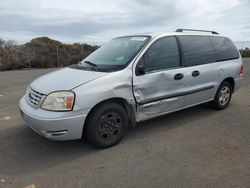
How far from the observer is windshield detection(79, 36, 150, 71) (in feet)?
13.5

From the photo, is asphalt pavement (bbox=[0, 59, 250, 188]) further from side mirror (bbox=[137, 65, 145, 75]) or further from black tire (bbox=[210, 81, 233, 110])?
side mirror (bbox=[137, 65, 145, 75])

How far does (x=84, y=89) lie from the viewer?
3553 mm

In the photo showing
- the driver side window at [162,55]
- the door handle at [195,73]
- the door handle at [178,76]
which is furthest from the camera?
the door handle at [195,73]

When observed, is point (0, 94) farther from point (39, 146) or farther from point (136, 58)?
point (136, 58)

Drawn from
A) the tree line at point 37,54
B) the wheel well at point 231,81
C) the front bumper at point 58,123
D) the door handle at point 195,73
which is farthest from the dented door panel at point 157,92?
the tree line at point 37,54

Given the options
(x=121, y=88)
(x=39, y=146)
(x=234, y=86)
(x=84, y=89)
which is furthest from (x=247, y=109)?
(x=39, y=146)

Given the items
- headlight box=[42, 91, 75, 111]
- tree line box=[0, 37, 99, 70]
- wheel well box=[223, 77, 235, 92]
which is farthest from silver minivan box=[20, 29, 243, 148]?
tree line box=[0, 37, 99, 70]

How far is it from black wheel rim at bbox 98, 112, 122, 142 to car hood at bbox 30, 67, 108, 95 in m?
0.59

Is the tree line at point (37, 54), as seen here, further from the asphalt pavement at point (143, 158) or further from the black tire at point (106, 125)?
the black tire at point (106, 125)

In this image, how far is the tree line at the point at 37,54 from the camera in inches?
695

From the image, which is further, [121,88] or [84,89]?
[121,88]

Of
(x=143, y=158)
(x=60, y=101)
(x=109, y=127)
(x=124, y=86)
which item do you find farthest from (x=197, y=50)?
(x=60, y=101)

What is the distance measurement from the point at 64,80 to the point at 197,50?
2672 millimetres

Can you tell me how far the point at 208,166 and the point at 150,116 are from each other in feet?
4.24
